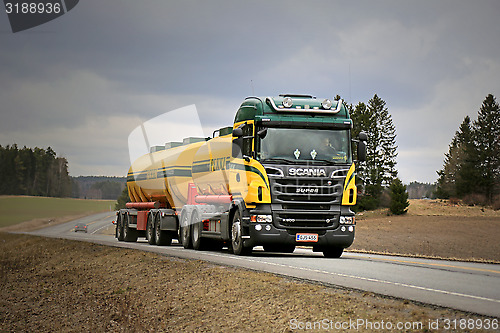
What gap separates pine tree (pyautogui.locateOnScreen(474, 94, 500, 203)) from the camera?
88.9 metres

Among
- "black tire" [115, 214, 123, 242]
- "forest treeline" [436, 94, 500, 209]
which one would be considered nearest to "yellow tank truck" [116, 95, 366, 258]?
"black tire" [115, 214, 123, 242]

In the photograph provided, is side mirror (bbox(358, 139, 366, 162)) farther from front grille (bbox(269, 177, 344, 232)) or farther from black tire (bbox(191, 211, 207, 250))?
black tire (bbox(191, 211, 207, 250))

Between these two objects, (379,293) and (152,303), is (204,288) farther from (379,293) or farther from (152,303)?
(379,293)

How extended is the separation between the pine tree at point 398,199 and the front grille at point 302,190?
193ft

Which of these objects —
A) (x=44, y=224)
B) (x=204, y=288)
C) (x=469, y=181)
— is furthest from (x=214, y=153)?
(x=44, y=224)

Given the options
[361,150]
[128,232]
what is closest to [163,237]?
[128,232]

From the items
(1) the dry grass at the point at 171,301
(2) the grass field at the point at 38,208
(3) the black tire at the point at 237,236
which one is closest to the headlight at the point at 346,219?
(3) the black tire at the point at 237,236

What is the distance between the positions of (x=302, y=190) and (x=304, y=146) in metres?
1.39

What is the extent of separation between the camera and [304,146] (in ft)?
61.9

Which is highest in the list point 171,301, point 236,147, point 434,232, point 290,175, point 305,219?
point 236,147

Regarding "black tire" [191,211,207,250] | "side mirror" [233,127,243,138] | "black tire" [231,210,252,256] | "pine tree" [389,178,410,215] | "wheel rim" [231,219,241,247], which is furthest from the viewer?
"pine tree" [389,178,410,215]

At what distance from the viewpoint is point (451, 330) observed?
841 cm

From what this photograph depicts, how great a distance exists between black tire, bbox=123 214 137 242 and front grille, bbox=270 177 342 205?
65.1 feet

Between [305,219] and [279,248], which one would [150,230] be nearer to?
[279,248]
